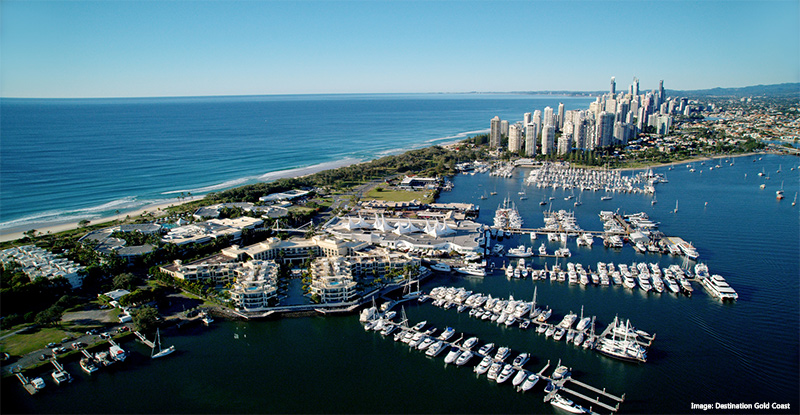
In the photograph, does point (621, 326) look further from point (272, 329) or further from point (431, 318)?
point (272, 329)

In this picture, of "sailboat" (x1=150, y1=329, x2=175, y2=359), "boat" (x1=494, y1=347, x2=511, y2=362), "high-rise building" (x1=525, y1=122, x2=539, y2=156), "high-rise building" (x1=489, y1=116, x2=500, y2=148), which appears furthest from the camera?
"high-rise building" (x1=489, y1=116, x2=500, y2=148)

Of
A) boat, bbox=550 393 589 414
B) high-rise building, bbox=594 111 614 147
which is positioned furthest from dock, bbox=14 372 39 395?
high-rise building, bbox=594 111 614 147

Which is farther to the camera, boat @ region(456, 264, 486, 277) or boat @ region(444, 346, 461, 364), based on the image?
boat @ region(456, 264, 486, 277)

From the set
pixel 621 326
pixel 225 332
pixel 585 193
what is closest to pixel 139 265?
pixel 225 332

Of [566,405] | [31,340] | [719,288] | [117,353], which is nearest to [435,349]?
[566,405]

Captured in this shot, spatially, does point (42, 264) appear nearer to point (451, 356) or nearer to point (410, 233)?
point (410, 233)

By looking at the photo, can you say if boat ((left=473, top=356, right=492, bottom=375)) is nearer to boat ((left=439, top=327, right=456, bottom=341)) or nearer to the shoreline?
boat ((left=439, top=327, right=456, bottom=341))
